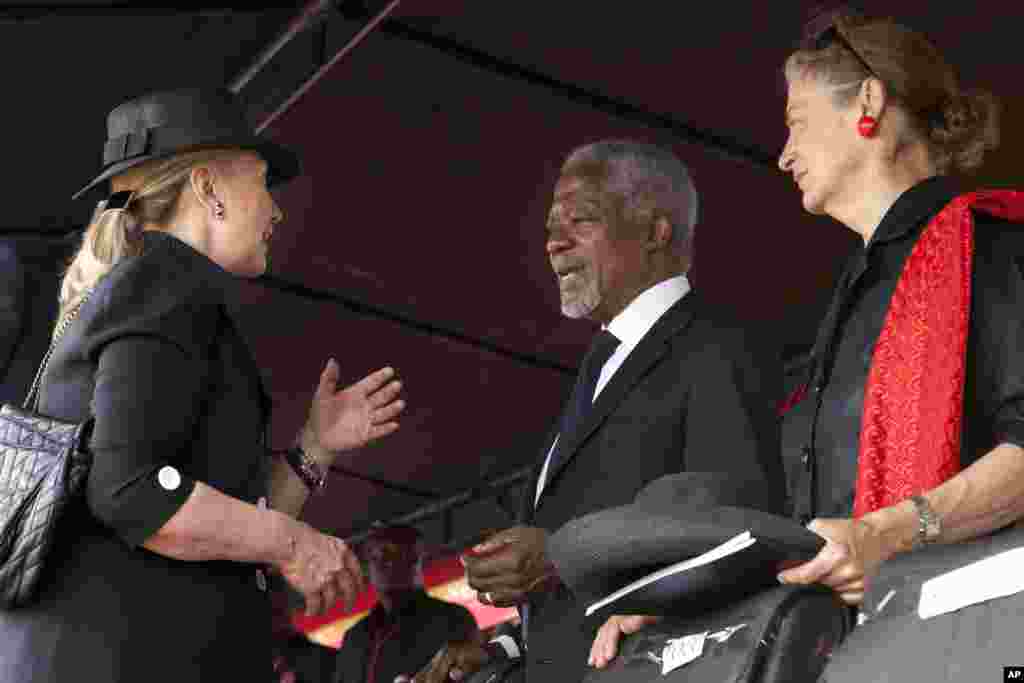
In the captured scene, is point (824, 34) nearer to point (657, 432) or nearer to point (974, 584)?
point (657, 432)

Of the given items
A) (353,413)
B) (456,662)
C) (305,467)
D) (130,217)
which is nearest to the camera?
(130,217)

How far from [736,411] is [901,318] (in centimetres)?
41

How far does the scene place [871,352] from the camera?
2.16 metres

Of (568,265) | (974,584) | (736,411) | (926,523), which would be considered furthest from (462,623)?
(974,584)

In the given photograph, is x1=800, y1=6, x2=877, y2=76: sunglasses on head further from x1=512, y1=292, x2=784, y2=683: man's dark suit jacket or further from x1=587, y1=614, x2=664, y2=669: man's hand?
x1=587, y1=614, x2=664, y2=669: man's hand

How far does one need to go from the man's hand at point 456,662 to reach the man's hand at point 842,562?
1203 mm

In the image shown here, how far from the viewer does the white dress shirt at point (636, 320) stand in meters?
2.74

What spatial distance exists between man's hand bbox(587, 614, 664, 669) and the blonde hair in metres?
0.91

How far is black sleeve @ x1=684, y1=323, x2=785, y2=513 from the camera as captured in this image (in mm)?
2350

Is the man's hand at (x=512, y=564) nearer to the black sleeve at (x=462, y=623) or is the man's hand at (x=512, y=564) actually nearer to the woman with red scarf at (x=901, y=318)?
the woman with red scarf at (x=901, y=318)

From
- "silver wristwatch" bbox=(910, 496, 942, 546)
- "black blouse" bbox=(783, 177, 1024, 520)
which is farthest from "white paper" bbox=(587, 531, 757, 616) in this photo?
"black blouse" bbox=(783, 177, 1024, 520)

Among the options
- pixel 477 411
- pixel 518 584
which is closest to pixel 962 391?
pixel 518 584

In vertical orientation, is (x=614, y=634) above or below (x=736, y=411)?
below

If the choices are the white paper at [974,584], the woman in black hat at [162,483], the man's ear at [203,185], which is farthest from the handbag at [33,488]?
the white paper at [974,584]
